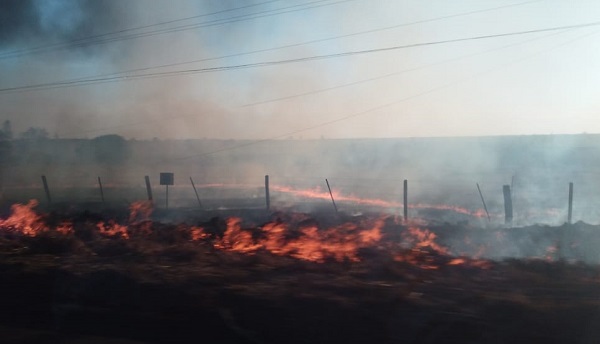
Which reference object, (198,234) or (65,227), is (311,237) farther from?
(65,227)

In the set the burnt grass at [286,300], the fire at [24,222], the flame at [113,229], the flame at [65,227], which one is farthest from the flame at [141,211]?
the burnt grass at [286,300]

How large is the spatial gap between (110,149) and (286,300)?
35311 mm

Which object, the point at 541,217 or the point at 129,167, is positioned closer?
the point at 541,217

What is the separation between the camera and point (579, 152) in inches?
1296

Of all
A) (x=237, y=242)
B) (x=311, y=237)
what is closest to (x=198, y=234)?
(x=237, y=242)

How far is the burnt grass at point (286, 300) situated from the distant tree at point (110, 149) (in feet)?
95.4

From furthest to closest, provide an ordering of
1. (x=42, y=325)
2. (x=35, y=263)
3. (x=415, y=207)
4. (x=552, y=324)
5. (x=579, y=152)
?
(x=579, y=152) < (x=415, y=207) < (x=35, y=263) < (x=42, y=325) < (x=552, y=324)

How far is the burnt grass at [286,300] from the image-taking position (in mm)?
5926

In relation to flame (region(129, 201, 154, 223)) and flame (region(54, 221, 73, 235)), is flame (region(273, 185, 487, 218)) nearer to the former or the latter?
flame (region(129, 201, 154, 223))

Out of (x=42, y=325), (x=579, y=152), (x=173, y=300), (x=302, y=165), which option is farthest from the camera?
(x=302, y=165)

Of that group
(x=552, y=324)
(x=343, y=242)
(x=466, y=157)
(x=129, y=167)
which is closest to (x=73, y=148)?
(x=129, y=167)

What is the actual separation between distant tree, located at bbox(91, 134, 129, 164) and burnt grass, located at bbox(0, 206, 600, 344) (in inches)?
1145

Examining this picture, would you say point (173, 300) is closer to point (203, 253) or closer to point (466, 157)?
point (203, 253)

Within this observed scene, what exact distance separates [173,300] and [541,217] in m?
14.2
